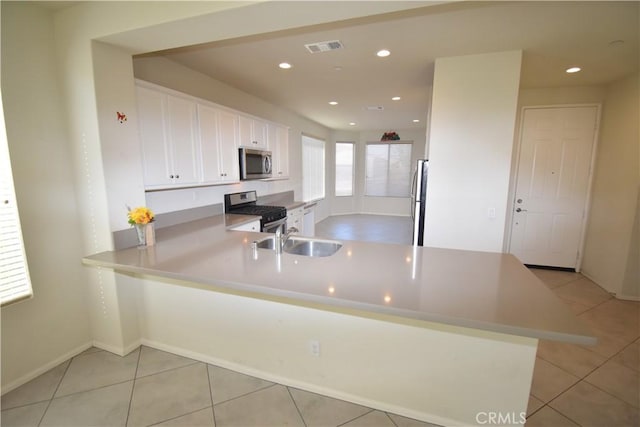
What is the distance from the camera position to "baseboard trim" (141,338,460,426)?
181cm

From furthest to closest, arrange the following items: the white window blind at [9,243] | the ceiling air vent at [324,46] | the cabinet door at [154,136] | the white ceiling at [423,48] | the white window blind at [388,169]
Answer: the white window blind at [388,169] < the ceiling air vent at [324,46] < the cabinet door at [154,136] < the white ceiling at [423,48] < the white window blind at [9,243]

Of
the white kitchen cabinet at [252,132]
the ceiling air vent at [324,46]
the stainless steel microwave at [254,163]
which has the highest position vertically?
the ceiling air vent at [324,46]

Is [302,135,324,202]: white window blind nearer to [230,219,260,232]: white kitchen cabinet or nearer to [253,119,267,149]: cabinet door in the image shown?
[253,119,267,149]: cabinet door

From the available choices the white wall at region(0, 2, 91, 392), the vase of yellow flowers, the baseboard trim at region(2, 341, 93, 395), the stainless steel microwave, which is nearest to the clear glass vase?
the vase of yellow flowers

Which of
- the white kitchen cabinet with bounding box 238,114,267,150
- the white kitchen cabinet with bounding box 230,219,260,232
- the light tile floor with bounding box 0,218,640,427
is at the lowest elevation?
the light tile floor with bounding box 0,218,640,427

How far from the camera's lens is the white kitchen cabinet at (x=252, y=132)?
12.7 feet

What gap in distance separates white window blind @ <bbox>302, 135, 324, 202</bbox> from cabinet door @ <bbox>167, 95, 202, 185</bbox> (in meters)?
4.03

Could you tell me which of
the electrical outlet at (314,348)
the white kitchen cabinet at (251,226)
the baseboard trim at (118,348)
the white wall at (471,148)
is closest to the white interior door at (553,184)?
the white wall at (471,148)

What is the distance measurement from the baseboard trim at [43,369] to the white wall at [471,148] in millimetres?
3438

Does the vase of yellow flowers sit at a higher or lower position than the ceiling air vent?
lower

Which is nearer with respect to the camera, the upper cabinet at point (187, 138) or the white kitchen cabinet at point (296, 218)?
the upper cabinet at point (187, 138)

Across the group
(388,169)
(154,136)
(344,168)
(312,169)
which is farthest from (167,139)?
(388,169)

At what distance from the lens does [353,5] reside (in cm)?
157

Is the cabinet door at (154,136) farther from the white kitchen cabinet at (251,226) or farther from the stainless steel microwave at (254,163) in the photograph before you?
the stainless steel microwave at (254,163)
